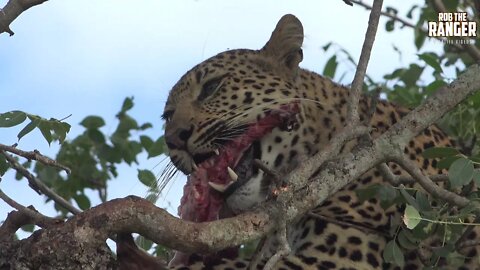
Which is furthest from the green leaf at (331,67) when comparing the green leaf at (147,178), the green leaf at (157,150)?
the green leaf at (147,178)

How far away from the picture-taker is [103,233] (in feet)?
12.7

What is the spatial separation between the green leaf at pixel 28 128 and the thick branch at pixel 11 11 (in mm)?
469

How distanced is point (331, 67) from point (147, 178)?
7.95 ft

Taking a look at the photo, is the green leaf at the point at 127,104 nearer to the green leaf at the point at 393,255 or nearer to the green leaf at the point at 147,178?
the green leaf at the point at 147,178

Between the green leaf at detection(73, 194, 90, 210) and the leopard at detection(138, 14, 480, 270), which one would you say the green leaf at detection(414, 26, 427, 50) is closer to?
the leopard at detection(138, 14, 480, 270)

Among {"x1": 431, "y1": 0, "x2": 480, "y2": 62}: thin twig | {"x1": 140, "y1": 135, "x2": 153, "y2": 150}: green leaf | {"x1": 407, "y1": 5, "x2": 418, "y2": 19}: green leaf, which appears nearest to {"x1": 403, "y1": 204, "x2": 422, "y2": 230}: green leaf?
{"x1": 431, "y1": 0, "x2": 480, "y2": 62}: thin twig

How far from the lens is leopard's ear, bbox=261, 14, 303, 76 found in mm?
6844

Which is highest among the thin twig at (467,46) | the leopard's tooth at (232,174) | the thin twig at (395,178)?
the thin twig at (467,46)

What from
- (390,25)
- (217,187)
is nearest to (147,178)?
(217,187)

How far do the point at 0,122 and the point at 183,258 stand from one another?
1.37 metres

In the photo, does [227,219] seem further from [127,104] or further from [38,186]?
[127,104]

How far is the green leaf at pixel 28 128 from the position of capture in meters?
4.87

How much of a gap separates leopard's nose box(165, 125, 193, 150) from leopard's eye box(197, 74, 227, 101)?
404 millimetres

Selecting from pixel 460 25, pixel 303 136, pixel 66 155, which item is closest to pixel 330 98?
pixel 303 136
